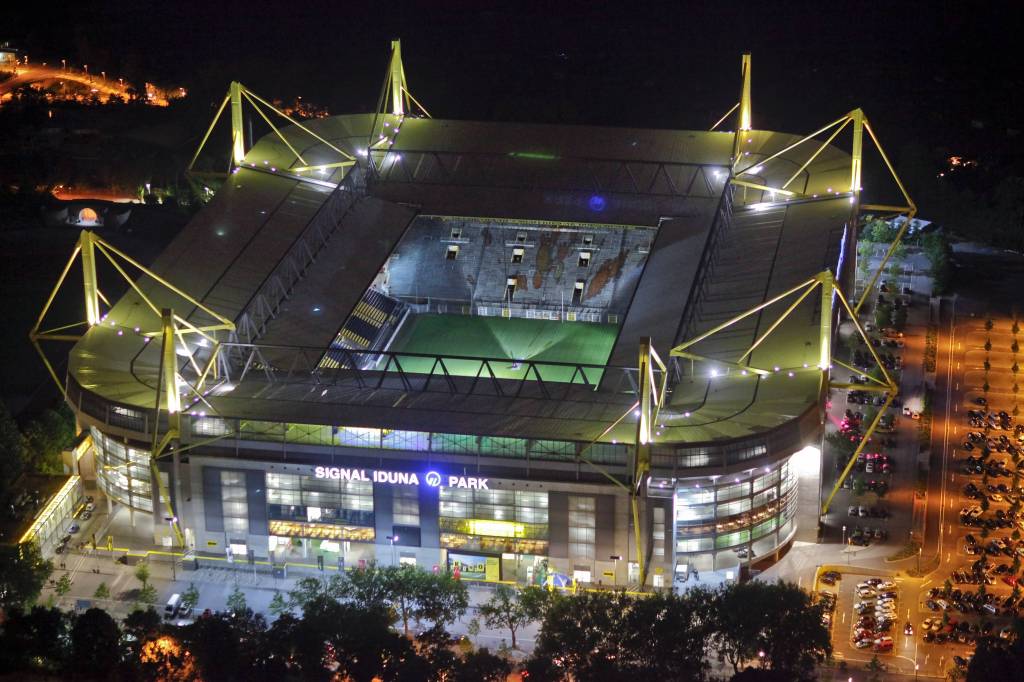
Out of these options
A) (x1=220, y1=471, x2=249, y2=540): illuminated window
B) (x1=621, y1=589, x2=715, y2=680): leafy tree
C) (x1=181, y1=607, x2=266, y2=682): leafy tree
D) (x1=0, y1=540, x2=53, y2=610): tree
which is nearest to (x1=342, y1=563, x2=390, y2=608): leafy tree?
(x1=181, y1=607, x2=266, y2=682): leafy tree

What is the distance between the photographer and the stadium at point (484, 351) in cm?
12044

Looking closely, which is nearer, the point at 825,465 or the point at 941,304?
the point at 825,465

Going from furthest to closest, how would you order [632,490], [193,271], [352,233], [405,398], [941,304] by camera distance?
1. [941,304]
2. [352,233]
3. [193,271]
4. [405,398]
5. [632,490]

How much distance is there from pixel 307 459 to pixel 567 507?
18.7 meters

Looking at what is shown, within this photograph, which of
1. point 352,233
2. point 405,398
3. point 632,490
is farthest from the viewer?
point 352,233

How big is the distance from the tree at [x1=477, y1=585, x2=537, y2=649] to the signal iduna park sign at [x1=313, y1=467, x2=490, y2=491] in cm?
799

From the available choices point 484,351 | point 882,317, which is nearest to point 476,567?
point 484,351

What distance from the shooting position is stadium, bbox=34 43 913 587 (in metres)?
120

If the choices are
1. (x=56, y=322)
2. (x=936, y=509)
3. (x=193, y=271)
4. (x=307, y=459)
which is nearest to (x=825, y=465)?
(x=936, y=509)

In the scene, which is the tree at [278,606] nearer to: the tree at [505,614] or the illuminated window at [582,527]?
the tree at [505,614]

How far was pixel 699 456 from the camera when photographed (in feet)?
387

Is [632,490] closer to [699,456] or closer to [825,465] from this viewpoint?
[699,456]

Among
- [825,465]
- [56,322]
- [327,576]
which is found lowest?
[327,576]

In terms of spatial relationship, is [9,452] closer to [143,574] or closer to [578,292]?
[143,574]
